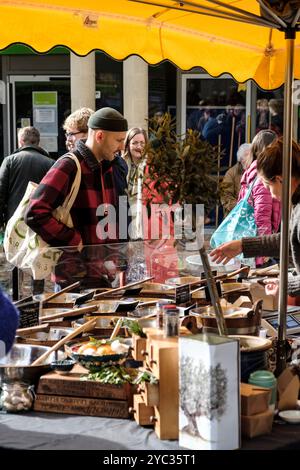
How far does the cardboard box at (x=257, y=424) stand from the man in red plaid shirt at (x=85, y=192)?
195cm

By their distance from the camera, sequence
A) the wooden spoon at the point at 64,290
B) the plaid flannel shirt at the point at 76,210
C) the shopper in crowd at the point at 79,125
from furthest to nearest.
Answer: the shopper in crowd at the point at 79,125
the plaid flannel shirt at the point at 76,210
the wooden spoon at the point at 64,290

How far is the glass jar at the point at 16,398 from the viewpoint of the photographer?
2234 mm

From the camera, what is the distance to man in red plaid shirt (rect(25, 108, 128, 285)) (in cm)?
393

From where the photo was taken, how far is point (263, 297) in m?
3.64

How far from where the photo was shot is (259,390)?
204 centimetres

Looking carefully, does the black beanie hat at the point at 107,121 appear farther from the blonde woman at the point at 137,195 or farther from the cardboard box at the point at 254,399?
the cardboard box at the point at 254,399

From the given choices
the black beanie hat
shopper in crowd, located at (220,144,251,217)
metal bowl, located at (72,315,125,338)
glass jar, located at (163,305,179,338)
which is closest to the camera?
glass jar, located at (163,305,179,338)

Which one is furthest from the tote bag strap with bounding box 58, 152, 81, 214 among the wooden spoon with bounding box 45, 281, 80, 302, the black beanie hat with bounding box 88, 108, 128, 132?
the wooden spoon with bounding box 45, 281, 80, 302

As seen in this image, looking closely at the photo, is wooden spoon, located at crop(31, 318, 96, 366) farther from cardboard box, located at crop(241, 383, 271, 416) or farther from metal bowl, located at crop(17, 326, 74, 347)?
cardboard box, located at crop(241, 383, 271, 416)

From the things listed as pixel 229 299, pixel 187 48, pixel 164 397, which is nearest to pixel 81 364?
pixel 164 397

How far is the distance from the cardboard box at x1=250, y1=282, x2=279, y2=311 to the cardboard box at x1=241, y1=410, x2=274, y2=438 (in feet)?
5.06

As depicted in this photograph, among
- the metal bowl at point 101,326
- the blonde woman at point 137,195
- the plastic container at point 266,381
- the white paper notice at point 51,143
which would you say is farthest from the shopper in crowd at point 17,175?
the white paper notice at point 51,143

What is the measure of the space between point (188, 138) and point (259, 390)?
178 centimetres

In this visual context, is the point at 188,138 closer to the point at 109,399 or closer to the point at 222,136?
the point at 109,399
